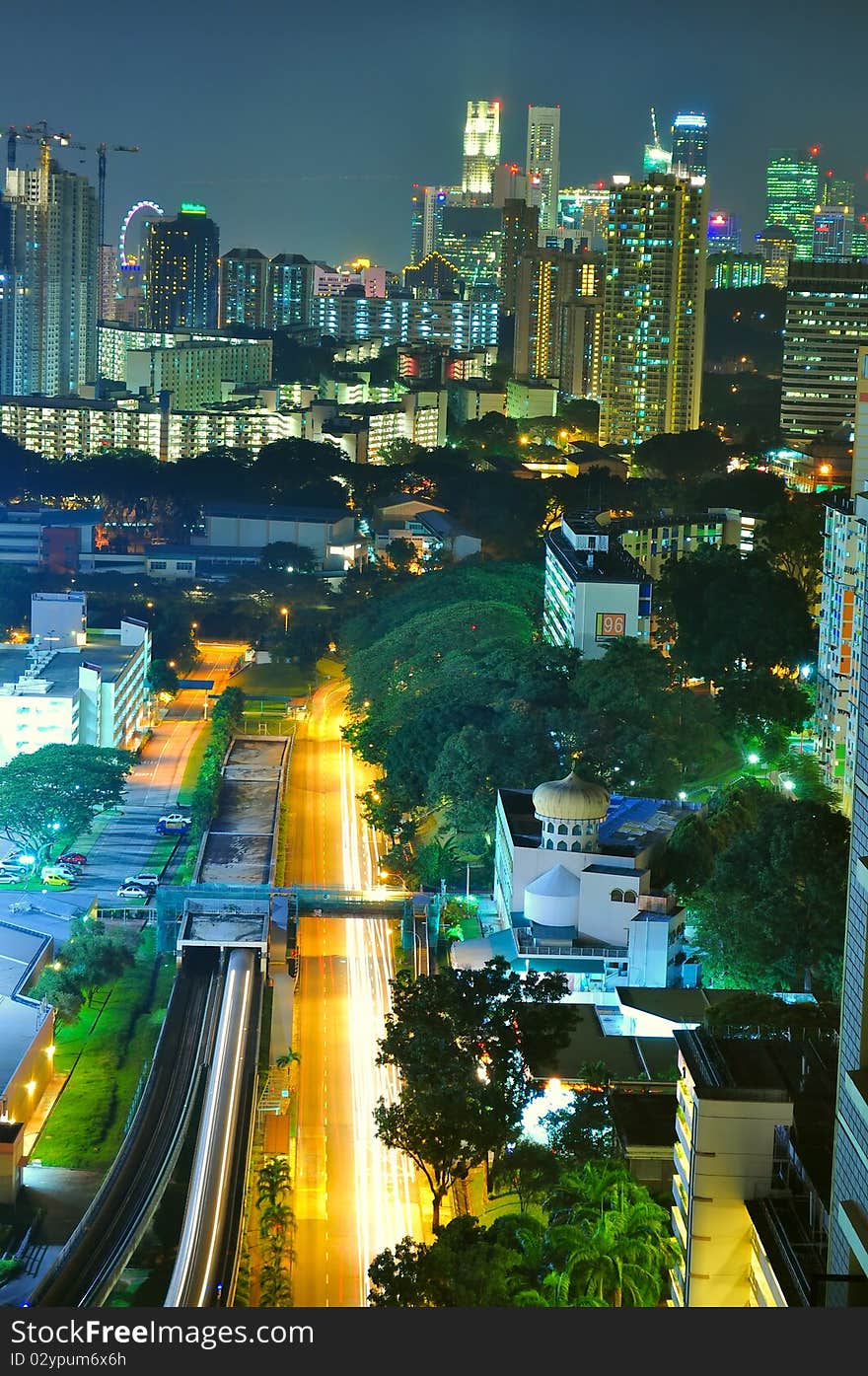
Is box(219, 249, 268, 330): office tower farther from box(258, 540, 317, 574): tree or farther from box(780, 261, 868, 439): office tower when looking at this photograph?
box(258, 540, 317, 574): tree

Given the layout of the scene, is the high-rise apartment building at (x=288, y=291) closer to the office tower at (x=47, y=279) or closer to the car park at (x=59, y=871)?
the office tower at (x=47, y=279)

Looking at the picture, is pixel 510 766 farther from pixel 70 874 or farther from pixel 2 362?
pixel 2 362

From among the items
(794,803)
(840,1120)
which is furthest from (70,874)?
(840,1120)

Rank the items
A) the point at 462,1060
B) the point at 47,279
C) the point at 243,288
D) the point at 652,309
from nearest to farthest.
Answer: the point at 462,1060
the point at 652,309
the point at 47,279
the point at 243,288

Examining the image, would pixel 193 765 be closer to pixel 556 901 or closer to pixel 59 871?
pixel 59 871

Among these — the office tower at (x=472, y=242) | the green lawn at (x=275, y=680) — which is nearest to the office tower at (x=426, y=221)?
the office tower at (x=472, y=242)

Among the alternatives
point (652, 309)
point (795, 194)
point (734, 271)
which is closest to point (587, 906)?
point (795, 194)

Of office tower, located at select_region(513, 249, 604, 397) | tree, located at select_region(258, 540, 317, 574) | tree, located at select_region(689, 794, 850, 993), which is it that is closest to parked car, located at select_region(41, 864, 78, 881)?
tree, located at select_region(689, 794, 850, 993)
